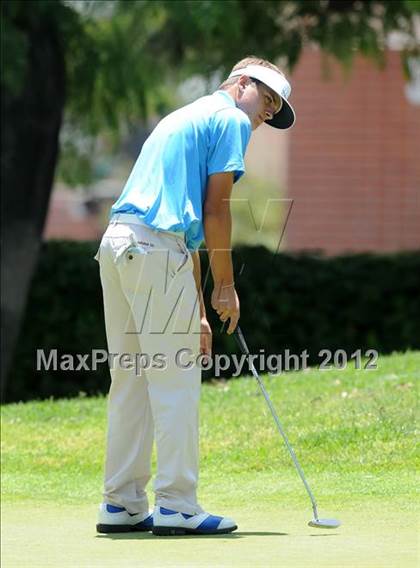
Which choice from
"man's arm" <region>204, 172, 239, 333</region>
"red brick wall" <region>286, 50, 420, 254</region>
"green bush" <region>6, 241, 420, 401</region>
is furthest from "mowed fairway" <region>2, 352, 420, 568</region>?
"red brick wall" <region>286, 50, 420, 254</region>

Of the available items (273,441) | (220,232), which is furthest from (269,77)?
(273,441)

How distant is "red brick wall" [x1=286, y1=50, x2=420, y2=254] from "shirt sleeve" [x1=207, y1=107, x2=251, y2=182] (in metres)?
12.9

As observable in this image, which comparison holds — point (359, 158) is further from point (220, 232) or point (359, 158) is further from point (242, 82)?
point (220, 232)

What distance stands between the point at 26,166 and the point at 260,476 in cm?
628

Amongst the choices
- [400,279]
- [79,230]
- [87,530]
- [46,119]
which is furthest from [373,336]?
[79,230]

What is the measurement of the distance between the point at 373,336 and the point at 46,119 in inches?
166

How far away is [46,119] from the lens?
1283cm

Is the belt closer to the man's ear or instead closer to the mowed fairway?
the man's ear

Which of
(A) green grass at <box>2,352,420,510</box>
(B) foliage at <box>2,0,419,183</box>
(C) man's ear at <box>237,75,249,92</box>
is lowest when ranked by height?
(A) green grass at <box>2,352,420,510</box>

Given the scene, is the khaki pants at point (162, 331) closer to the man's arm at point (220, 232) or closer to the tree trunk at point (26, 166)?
the man's arm at point (220, 232)

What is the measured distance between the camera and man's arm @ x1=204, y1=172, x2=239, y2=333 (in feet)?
18.2

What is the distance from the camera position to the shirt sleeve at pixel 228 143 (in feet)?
18.1

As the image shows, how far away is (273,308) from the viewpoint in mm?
13922

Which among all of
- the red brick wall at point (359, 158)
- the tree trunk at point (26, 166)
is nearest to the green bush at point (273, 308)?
the tree trunk at point (26, 166)
